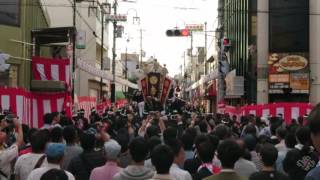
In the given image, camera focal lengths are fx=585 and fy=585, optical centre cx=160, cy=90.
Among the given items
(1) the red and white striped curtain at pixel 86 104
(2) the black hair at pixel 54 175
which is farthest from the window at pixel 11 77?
(2) the black hair at pixel 54 175

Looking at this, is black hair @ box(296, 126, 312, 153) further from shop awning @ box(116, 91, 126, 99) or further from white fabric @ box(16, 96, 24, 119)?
shop awning @ box(116, 91, 126, 99)

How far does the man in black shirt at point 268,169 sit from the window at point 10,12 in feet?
73.3

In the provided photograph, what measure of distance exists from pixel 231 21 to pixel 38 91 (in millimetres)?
33782

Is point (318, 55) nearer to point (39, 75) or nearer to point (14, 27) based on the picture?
point (14, 27)

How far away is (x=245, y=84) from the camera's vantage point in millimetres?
39281

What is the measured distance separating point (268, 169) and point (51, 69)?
13031 mm

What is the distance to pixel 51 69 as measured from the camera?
18406 millimetres

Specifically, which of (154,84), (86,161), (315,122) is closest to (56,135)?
(86,161)

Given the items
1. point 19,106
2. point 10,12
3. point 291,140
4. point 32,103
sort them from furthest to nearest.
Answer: point 10,12, point 32,103, point 19,106, point 291,140

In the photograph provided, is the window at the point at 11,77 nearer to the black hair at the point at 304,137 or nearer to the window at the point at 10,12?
the window at the point at 10,12

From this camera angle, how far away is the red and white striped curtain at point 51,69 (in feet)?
59.2

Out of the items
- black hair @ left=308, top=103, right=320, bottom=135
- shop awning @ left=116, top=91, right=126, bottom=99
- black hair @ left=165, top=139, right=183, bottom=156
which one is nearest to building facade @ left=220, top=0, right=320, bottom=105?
black hair @ left=165, top=139, right=183, bottom=156

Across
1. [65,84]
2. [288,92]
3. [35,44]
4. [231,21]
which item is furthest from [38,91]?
[231,21]

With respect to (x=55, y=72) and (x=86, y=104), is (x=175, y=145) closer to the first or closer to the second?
(x=55, y=72)
